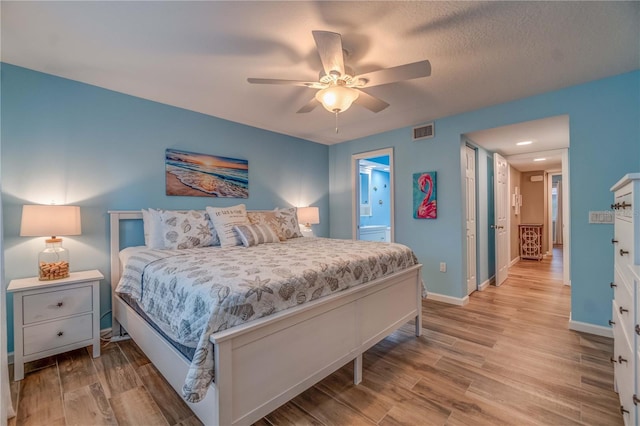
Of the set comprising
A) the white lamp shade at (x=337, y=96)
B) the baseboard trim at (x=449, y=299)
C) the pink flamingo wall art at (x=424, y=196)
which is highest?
the white lamp shade at (x=337, y=96)

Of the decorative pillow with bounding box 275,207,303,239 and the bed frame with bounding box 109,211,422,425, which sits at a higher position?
the decorative pillow with bounding box 275,207,303,239

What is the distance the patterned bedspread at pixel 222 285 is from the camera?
1229mm

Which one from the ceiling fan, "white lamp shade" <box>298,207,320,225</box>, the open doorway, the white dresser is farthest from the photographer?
"white lamp shade" <box>298,207,320,225</box>

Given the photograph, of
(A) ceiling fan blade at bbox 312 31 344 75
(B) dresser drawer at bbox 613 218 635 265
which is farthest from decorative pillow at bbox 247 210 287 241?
(B) dresser drawer at bbox 613 218 635 265

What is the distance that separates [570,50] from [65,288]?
4.31m

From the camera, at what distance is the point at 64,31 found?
183 centimetres

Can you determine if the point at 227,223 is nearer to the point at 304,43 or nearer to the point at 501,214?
the point at 304,43

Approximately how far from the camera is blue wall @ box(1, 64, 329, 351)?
7.33 feet

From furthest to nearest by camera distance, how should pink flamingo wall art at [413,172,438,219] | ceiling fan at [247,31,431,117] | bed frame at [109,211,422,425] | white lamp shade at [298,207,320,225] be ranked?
1. white lamp shade at [298,207,320,225]
2. pink flamingo wall art at [413,172,438,219]
3. ceiling fan at [247,31,431,117]
4. bed frame at [109,211,422,425]

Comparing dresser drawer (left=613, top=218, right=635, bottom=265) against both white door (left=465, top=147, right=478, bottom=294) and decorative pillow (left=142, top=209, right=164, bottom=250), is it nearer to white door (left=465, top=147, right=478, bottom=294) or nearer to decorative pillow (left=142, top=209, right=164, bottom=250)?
white door (left=465, top=147, right=478, bottom=294)

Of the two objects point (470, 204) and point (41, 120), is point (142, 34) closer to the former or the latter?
point (41, 120)

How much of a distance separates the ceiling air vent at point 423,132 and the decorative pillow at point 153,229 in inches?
130

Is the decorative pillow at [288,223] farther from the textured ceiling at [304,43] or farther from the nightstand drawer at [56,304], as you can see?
the nightstand drawer at [56,304]

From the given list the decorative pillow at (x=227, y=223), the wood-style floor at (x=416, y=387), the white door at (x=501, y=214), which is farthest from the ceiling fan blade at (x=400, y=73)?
the white door at (x=501, y=214)
